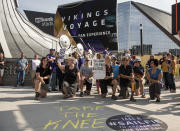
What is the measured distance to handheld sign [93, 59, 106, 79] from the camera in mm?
6516

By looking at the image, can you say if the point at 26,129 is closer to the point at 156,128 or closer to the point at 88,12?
the point at 156,128

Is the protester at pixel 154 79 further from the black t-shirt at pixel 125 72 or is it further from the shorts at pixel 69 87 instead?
the shorts at pixel 69 87

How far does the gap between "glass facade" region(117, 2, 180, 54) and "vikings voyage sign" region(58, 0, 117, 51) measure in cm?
5502

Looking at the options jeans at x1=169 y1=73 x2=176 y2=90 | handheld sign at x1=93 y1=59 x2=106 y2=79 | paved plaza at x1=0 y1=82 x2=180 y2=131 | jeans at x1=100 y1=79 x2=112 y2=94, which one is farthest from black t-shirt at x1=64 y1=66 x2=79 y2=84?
jeans at x1=169 y1=73 x2=176 y2=90

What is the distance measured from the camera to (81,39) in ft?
97.1

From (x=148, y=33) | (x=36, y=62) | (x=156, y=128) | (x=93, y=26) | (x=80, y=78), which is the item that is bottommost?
(x=156, y=128)

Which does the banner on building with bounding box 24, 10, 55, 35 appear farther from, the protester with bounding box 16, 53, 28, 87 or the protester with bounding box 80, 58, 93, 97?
the protester with bounding box 80, 58, 93, 97

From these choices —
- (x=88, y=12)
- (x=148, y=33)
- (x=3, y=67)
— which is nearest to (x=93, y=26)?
(x=88, y=12)

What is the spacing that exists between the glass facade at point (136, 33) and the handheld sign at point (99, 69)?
256 ft

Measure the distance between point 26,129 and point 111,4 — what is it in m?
26.6

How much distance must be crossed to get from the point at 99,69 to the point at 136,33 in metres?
83.9

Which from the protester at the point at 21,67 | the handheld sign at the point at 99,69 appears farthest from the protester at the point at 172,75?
the protester at the point at 21,67

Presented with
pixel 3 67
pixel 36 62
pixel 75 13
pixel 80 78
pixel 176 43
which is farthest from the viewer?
pixel 176 43

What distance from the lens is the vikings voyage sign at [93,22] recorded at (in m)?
27.5
